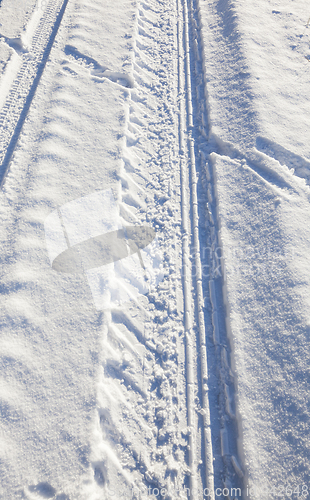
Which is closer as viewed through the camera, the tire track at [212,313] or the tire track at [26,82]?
the tire track at [212,313]

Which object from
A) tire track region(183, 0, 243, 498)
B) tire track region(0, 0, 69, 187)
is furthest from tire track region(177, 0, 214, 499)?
tire track region(0, 0, 69, 187)

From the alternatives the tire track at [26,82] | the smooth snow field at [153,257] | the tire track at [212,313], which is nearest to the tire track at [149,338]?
the smooth snow field at [153,257]

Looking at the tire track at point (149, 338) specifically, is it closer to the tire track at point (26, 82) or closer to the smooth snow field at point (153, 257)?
the smooth snow field at point (153, 257)

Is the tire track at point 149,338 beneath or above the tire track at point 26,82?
beneath

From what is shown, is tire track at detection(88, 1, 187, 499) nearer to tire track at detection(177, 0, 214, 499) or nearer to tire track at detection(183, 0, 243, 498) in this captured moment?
tire track at detection(177, 0, 214, 499)

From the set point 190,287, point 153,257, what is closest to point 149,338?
point 190,287

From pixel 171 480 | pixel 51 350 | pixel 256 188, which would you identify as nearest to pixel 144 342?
pixel 51 350
